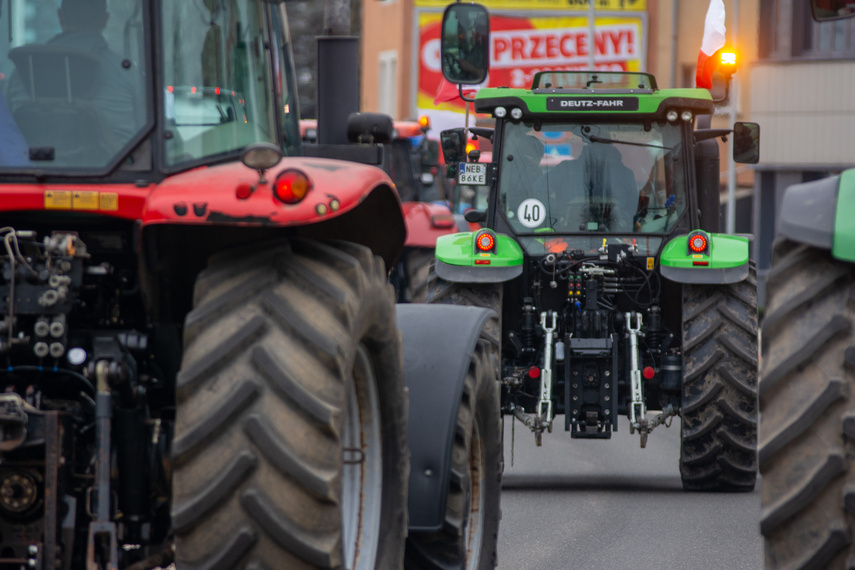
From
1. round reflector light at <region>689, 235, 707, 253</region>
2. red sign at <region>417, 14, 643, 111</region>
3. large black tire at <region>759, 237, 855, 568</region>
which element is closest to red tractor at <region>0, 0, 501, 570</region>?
large black tire at <region>759, 237, 855, 568</region>

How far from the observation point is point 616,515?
9.00m

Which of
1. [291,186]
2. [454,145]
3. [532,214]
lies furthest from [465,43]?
[291,186]

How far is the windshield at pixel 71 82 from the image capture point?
13.9 ft

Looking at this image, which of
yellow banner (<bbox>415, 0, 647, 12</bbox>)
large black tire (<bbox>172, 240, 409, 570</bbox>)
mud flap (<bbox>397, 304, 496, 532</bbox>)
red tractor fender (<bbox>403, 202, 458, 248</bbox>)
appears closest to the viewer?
large black tire (<bbox>172, 240, 409, 570</bbox>)

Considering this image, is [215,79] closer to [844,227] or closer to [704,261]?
[844,227]

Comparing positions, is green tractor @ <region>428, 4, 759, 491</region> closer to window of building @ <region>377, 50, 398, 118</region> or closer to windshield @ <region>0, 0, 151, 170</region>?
windshield @ <region>0, 0, 151, 170</region>

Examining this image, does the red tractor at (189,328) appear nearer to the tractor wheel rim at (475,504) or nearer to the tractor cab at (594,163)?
the tractor wheel rim at (475,504)

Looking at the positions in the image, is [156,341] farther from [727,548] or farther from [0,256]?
[727,548]

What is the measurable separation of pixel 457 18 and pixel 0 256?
531 centimetres

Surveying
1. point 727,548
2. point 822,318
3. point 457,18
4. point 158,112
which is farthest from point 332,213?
point 457,18

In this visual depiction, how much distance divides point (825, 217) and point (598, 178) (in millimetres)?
6671

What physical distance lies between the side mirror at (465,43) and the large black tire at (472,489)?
3.74 metres

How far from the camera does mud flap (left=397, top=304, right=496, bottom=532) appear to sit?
4.73 metres

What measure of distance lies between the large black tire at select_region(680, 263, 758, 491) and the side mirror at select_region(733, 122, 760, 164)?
103 cm
